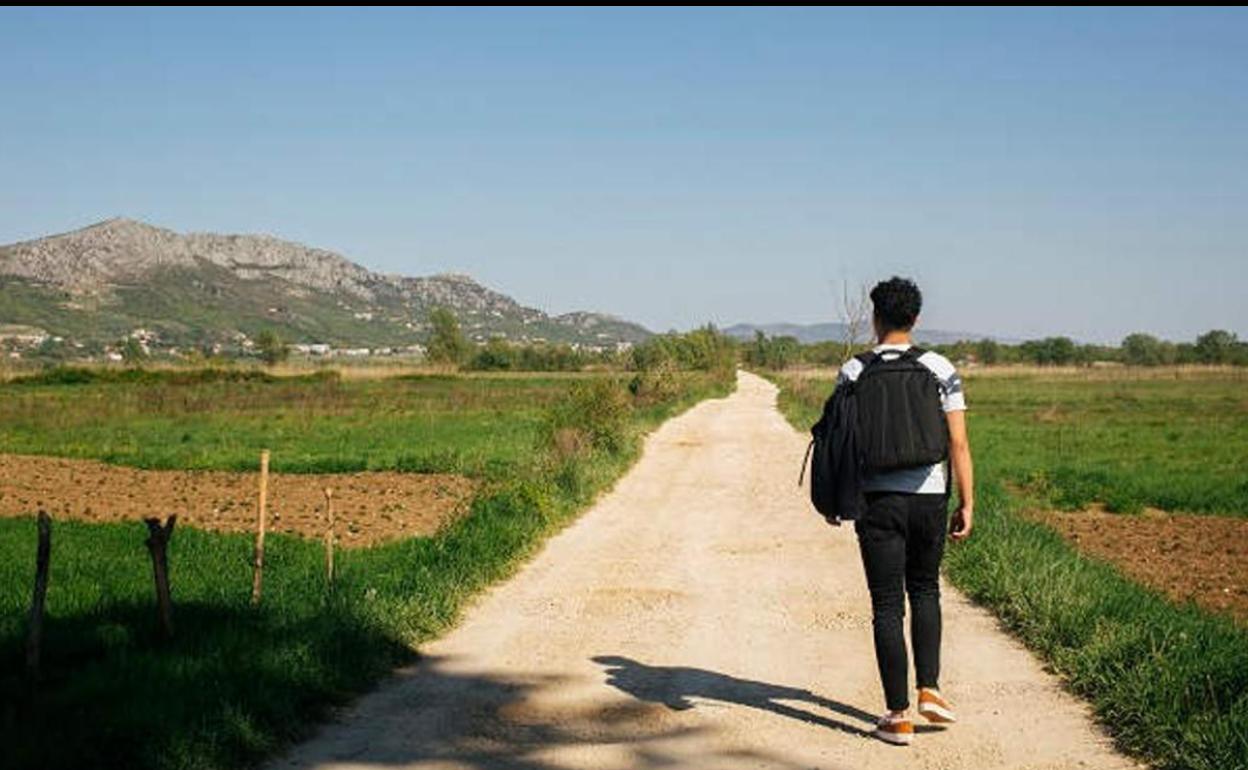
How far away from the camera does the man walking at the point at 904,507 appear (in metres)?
5.80

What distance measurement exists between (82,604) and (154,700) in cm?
447

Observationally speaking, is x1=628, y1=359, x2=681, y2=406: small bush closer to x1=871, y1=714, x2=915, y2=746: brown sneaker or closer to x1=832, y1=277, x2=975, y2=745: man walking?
x1=832, y1=277, x2=975, y2=745: man walking

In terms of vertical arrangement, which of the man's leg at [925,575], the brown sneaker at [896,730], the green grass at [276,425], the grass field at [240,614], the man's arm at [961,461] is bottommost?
the green grass at [276,425]

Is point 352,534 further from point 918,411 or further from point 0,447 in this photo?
point 0,447

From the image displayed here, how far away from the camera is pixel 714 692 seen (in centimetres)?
683

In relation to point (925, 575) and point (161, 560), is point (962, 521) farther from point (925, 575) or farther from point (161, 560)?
point (161, 560)

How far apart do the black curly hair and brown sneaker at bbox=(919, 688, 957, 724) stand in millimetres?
1948

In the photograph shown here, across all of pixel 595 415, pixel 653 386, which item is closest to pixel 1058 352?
pixel 653 386

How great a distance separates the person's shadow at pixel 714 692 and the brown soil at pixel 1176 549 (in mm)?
6935

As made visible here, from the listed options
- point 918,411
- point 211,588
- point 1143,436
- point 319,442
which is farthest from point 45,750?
point 1143,436

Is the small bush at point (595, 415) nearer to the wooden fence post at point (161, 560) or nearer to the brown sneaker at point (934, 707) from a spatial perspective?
the wooden fence post at point (161, 560)

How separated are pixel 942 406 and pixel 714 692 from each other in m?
2.27

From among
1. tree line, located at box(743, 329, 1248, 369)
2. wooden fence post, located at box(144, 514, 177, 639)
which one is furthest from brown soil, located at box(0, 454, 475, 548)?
tree line, located at box(743, 329, 1248, 369)

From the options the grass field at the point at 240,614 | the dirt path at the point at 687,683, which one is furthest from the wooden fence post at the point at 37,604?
the dirt path at the point at 687,683
